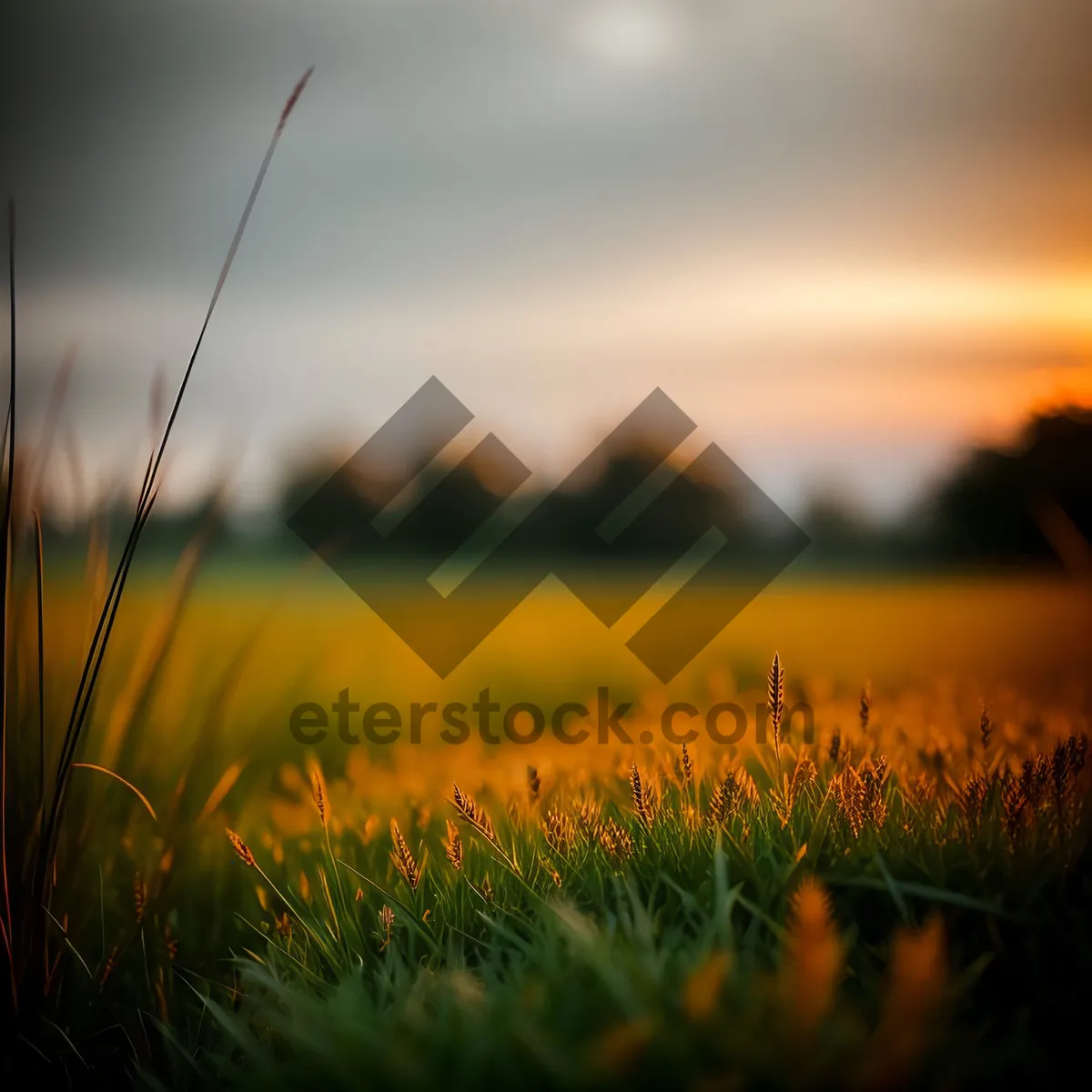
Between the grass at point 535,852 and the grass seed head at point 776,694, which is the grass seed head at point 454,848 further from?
the grass seed head at point 776,694

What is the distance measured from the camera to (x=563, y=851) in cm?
122

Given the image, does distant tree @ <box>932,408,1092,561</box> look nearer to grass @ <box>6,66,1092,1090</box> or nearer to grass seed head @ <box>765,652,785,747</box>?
grass @ <box>6,66,1092,1090</box>

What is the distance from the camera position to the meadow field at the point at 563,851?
29.5 inches

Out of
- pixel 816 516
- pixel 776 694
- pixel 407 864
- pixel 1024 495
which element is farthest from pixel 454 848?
pixel 1024 495

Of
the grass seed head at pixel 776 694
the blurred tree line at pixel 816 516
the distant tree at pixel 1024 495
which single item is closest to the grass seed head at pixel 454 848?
the grass seed head at pixel 776 694

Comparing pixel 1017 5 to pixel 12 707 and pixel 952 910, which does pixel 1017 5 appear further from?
pixel 12 707

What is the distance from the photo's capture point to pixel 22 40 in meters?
1.68

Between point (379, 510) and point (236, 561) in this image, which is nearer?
point (236, 561)

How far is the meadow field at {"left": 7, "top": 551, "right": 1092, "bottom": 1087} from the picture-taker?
0.75m

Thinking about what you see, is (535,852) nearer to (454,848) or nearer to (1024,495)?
(454,848)

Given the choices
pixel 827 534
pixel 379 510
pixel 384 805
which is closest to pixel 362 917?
pixel 384 805

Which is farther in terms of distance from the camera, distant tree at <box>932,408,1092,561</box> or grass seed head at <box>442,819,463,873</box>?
distant tree at <box>932,408,1092,561</box>

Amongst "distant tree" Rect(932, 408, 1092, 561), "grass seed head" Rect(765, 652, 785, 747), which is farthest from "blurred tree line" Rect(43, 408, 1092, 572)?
"grass seed head" Rect(765, 652, 785, 747)

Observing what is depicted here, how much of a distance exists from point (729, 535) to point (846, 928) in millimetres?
876
